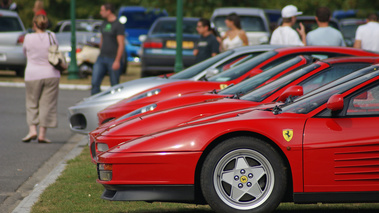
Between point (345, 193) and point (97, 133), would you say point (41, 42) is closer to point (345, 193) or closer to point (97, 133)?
point (97, 133)

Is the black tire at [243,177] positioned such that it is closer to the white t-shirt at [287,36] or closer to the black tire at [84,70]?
the white t-shirt at [287,36]

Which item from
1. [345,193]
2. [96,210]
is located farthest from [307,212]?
[96,210]

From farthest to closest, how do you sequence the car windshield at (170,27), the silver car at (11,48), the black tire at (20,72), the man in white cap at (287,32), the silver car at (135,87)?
1. the black tire at (20,72)
2. the car windshield at (170,27)
3. the silver car at (11,48)
4. the man in white cap at (287,32)
5. the silver car at (135,87)

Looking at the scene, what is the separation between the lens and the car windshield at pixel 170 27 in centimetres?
2078

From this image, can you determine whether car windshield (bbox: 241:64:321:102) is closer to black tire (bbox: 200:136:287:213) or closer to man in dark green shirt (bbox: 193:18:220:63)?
black tire (bbox: 200:136:287:213)

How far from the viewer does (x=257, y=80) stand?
26.3ft

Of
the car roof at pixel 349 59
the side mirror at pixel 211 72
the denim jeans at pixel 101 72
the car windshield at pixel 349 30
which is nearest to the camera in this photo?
the car roof at pixel 349 59

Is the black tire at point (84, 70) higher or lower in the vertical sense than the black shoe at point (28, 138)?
lower

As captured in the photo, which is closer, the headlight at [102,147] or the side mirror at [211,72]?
the headlight at [102,147]

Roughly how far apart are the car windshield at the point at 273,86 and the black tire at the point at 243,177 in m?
1.56

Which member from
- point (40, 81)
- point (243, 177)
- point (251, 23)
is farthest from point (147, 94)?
point (251, 23)

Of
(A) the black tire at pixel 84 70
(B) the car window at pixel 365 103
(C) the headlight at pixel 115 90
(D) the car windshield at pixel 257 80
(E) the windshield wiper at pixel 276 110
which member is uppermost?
(B) the car window at pixel 365 103

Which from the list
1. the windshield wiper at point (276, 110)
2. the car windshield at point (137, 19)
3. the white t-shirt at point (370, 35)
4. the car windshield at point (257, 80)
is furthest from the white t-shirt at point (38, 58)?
the car windshield at point (137, 19)

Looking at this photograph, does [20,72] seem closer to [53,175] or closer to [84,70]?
[84,70]
